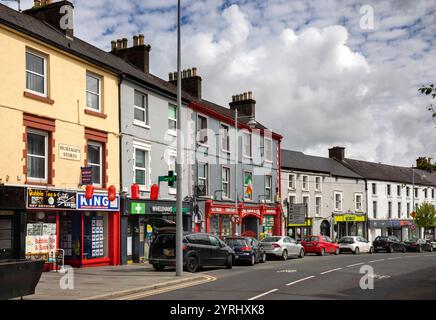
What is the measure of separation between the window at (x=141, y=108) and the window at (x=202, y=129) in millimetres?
5769

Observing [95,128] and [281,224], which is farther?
[281,224]

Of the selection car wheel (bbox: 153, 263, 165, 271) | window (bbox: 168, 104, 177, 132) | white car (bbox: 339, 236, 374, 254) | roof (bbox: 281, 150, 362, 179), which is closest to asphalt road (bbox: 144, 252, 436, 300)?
car wheel (bbox: 153, 263, 165, 271)

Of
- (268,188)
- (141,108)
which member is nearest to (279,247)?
(268,188)

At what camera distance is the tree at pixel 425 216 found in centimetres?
6406

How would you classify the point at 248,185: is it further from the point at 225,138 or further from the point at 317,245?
the point at 317,245

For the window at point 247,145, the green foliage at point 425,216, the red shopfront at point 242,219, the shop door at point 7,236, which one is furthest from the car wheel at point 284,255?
the green foliage at point 425,216

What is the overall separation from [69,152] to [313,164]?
34101mm

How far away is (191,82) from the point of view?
3709cm

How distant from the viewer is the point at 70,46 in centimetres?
2358
